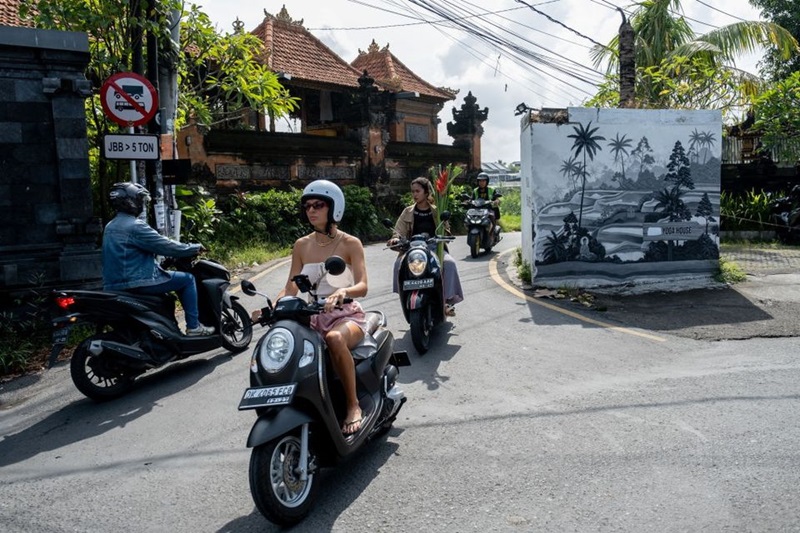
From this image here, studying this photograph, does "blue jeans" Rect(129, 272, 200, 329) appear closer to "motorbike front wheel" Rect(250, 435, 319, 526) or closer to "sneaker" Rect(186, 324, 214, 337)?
"sneaker" Rect(186, 324, 214, 337)

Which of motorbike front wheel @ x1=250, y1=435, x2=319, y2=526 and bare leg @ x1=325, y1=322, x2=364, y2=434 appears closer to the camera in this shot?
motorbike front wheel @ x1=250, y1=435, x2=319, y2=526

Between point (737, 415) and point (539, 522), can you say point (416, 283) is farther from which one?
point (539, 522)

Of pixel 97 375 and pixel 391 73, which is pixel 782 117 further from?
pixel 391 73

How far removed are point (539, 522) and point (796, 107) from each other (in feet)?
47.1

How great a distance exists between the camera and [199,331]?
6703mm

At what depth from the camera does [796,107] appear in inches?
573

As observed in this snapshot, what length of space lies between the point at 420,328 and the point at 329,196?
261 centimetres

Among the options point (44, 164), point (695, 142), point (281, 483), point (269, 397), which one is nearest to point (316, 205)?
point (269, 397)

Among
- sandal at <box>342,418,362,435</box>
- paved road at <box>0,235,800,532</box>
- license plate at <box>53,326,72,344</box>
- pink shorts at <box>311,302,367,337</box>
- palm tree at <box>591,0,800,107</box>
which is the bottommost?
paved road at <box>0,235,800,532</box>

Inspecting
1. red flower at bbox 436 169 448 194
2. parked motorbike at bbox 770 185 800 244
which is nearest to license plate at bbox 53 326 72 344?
red flower at bbox 436 169 448 194

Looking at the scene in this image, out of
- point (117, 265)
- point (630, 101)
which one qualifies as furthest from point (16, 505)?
point (630, 101)

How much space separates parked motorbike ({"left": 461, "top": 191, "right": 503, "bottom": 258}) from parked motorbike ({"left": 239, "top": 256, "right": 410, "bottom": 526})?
992 centimetres

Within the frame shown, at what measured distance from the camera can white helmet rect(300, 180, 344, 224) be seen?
440 cm

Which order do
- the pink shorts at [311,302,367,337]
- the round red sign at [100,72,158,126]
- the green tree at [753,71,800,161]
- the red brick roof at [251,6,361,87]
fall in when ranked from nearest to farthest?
the pink shorts at [311,302,367,337]
the round red sign at [100,72,158,126]
the green tree at [753,71,800,161]
the red brick roof at [251,6,361,87]
